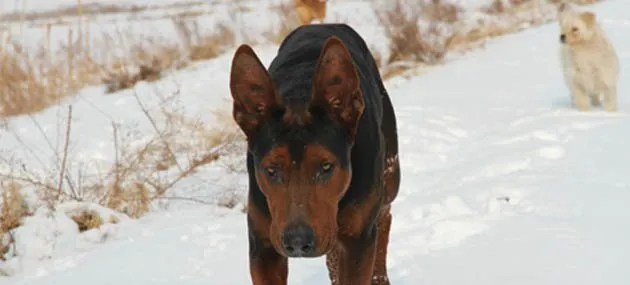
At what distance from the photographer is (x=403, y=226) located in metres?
5.33

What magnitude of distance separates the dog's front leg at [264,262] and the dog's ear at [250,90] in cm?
40

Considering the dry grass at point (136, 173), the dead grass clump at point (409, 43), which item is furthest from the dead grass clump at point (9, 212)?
the dead grass clump at point (409, 43)

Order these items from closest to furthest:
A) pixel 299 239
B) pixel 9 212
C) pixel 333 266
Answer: pixel 299 239 → pixel 333 266 → pixel 9 212

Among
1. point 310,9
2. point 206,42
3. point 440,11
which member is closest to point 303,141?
point 310,9

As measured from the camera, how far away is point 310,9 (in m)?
12.0

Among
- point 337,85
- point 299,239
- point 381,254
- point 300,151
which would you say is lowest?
point 381,254

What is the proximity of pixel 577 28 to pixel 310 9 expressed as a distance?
4.03 meters

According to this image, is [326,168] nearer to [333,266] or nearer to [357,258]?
[357,258]

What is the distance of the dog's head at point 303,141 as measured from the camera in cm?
270

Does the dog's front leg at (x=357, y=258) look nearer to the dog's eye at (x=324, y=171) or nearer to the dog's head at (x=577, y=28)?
the dog's eye at (x=324, y=171)

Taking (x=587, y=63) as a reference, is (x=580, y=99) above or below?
below

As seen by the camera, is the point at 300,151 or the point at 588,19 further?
the point at 588,19

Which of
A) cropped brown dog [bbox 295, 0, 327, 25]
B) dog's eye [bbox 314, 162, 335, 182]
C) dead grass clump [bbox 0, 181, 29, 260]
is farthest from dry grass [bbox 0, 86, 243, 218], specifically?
cropped brown dog [bbox 295, 0, 327, 25]

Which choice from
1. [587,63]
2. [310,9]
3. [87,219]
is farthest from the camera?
[310,9]
